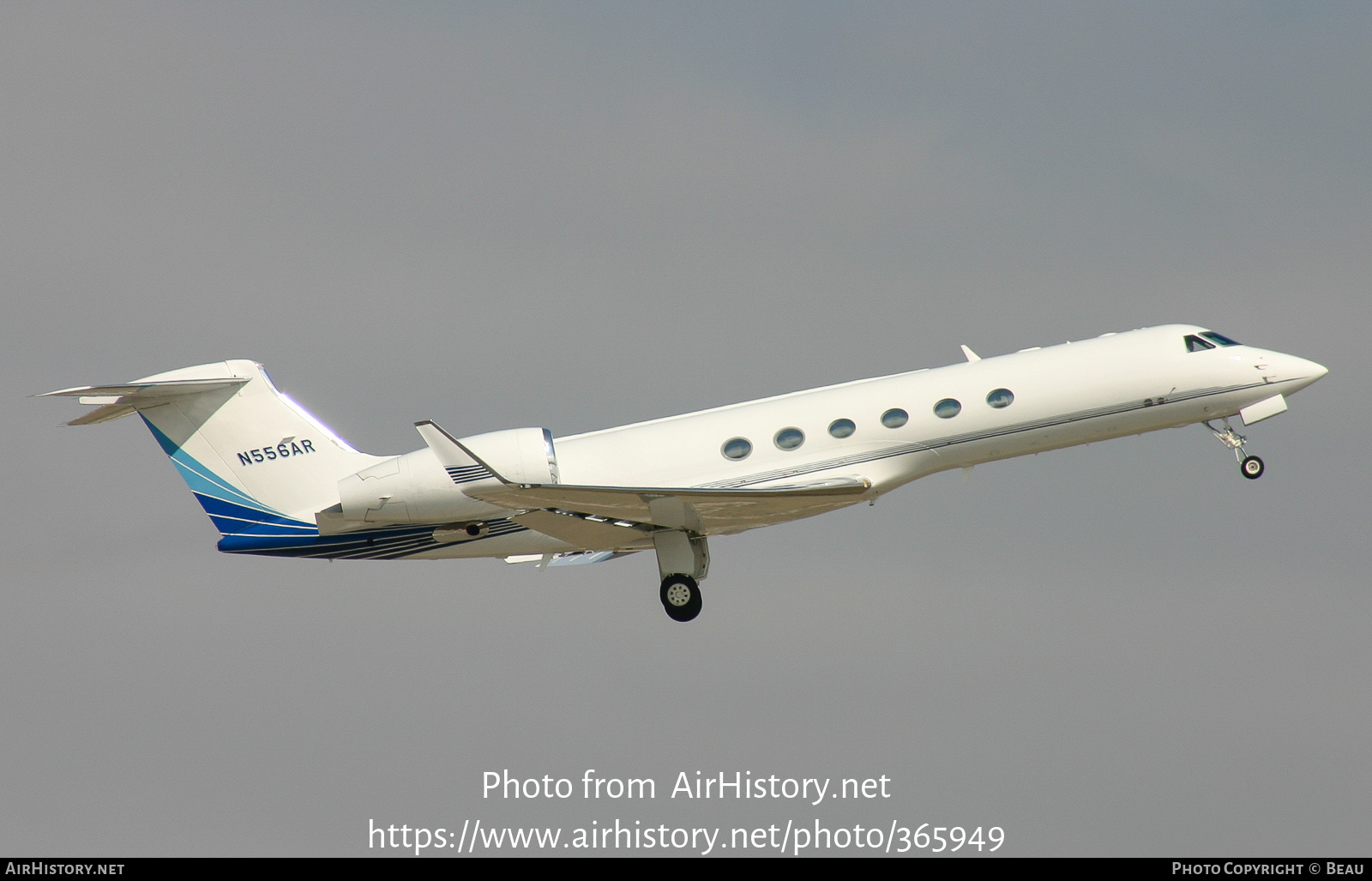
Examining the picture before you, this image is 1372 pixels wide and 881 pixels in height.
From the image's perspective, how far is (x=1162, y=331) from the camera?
2066cm

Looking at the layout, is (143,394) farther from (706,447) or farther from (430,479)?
(706,447)

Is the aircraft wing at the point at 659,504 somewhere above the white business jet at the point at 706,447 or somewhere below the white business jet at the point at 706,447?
below

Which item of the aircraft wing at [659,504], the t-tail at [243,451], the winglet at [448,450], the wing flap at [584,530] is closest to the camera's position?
the winglet at [448,450]

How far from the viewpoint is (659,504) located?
63.0 ft

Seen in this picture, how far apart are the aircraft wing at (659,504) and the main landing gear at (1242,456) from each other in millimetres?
5773

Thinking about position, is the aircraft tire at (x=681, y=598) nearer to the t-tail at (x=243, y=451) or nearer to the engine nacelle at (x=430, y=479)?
the engine nacelle at (x=430, y=479)

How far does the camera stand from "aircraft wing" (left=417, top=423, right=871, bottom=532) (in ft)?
59.4

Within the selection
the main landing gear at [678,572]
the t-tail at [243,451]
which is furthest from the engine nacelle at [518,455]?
the t-tail at [243,451]

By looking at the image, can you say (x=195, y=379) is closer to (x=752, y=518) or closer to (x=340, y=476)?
(x=340, y=476)

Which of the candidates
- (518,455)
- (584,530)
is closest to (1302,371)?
(584,530)

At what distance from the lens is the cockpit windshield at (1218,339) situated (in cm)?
2066

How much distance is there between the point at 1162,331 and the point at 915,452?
431cm

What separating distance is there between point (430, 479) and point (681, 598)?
4.09 metres

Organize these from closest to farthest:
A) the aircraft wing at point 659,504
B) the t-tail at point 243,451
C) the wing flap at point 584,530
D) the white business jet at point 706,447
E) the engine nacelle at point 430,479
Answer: the aircraft wing at point 659,504 < the engine nacelle at point 430,479 < the wing flap at point 584,530 < the white business jet at point 706,447 < the t-tail at point 243,451
